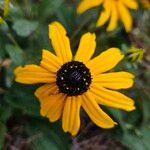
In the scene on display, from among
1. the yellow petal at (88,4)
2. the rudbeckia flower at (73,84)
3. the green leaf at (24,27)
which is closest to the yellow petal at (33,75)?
the rudbeckia flower at (73,84)

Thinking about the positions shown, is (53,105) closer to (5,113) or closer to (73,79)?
(73,79)

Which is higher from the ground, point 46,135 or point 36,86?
point 36,86

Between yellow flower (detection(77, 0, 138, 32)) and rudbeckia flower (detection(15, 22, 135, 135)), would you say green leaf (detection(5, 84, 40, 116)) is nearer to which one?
rudbeckia flower (detection(15, 22, 135, 135))

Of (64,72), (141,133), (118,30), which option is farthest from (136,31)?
(64,72)

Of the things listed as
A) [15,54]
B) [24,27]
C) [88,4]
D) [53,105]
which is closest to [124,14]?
[88,4]

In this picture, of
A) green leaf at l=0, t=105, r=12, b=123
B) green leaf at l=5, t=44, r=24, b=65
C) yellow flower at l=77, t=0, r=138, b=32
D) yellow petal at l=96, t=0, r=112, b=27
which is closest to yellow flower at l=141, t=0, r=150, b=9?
yellow flower at l=77, t=0, r=138, b=32
